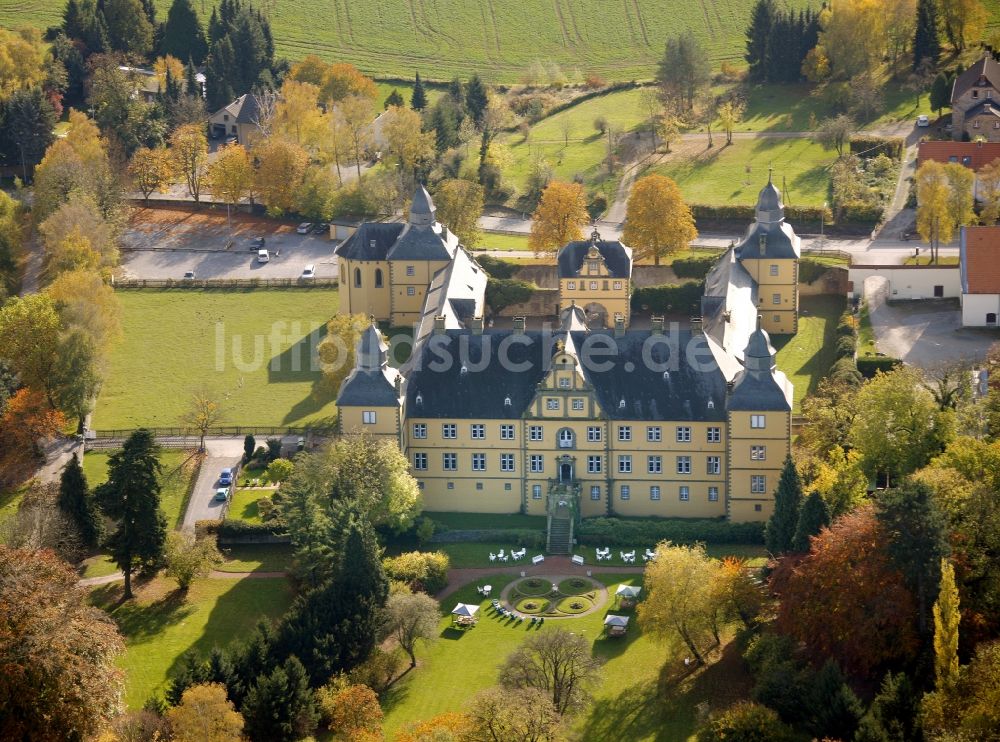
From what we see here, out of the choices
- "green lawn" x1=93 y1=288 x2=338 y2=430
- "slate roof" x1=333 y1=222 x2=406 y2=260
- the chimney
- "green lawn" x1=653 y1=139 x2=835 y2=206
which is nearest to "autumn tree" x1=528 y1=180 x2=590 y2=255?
"slate roof" x1=333 y1=222 x2=406 y2=260

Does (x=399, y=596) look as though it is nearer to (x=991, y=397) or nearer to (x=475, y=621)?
(x=475, y=621)

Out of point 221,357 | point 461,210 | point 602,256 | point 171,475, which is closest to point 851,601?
point 171,475

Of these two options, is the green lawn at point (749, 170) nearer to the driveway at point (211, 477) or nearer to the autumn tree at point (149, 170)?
the autumn tree at point (149, 170)

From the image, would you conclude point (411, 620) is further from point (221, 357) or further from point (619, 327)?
point (221, 357)

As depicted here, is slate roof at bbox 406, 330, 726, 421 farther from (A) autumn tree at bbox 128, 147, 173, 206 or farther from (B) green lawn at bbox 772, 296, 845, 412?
(A) autumn tree at bbox 128, 147, 173, 206

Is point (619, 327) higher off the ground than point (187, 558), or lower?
higher

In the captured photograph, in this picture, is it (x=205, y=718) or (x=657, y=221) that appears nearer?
(x=205, y=718)

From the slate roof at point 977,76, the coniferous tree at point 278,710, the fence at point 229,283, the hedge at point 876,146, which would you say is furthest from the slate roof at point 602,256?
the coniferous tree at point 278,710
